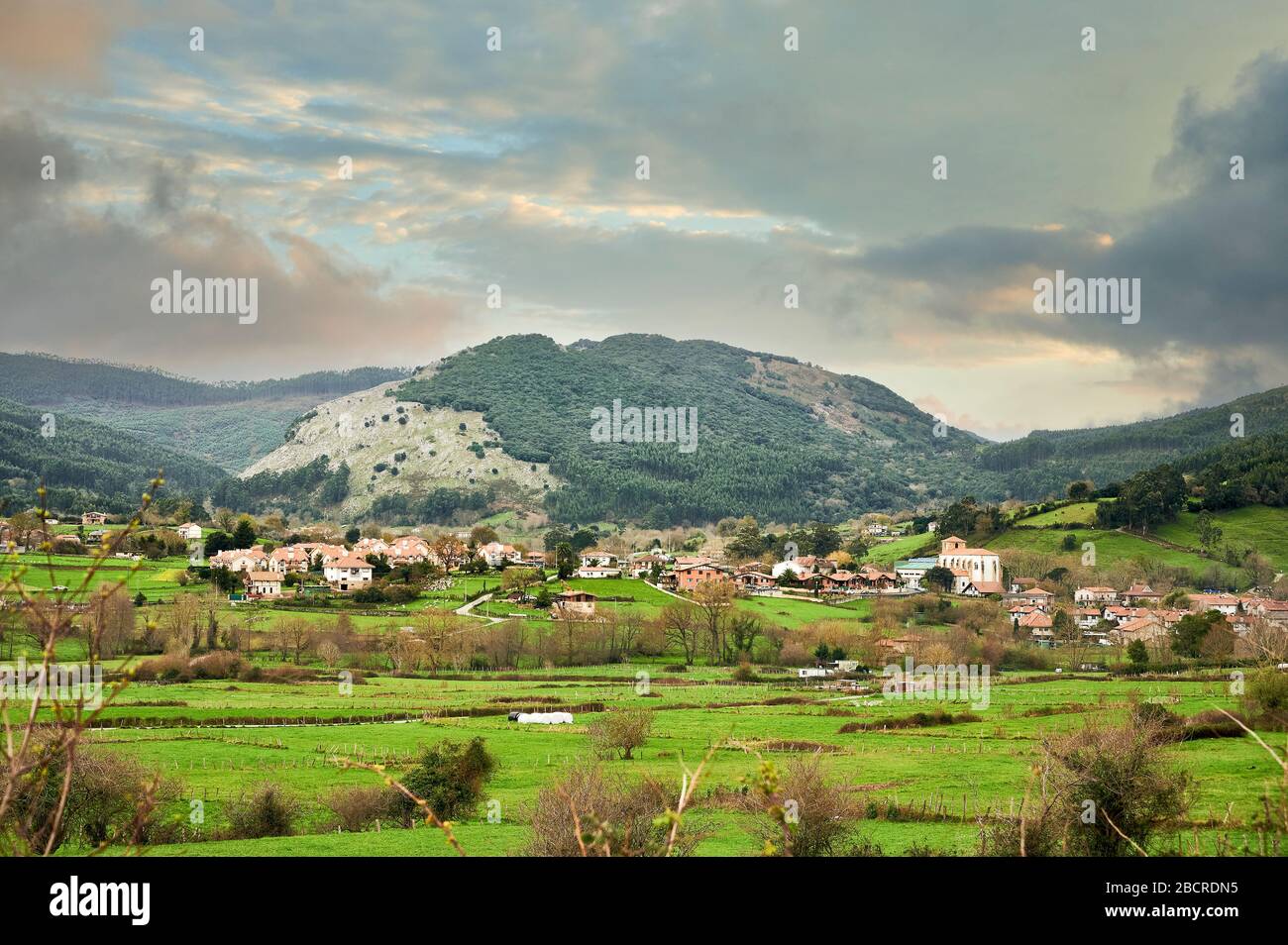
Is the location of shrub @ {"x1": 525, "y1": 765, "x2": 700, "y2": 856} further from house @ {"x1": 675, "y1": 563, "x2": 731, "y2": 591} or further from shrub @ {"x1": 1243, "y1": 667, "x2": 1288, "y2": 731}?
house @ {"x1": 675, "y1": 563, "x2": 731, "y2": 591}

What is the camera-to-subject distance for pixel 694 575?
10081 cm

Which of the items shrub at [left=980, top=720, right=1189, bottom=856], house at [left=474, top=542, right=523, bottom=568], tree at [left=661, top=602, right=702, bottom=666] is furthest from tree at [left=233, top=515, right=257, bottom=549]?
shrub at [left=980, top=720, right=1189, bottom=856]

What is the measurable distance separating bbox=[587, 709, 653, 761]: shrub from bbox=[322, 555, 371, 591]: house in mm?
56194

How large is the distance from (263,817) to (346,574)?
2754 inches

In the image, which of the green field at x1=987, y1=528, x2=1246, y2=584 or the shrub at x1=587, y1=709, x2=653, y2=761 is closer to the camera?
the shrub at x1=587, y1=709, x2=653, y2=761

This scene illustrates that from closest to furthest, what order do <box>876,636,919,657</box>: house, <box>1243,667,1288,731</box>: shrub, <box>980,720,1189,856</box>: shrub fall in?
<box>980,720,1189,856</box>: shrub
<box>1243,667,1288,731</box>: shrub
<box>876,636,919,657</box>: house

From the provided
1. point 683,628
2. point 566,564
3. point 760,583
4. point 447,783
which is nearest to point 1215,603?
point 760,583

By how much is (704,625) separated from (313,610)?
29.8m

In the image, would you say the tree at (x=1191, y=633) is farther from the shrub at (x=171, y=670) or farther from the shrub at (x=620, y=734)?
the shrub at (x=171, y=670)

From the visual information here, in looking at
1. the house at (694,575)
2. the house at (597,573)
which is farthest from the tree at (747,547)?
the house at (597,573)

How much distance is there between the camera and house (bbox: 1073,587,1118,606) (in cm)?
8919

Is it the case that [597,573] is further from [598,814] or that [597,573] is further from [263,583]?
[598,814]
